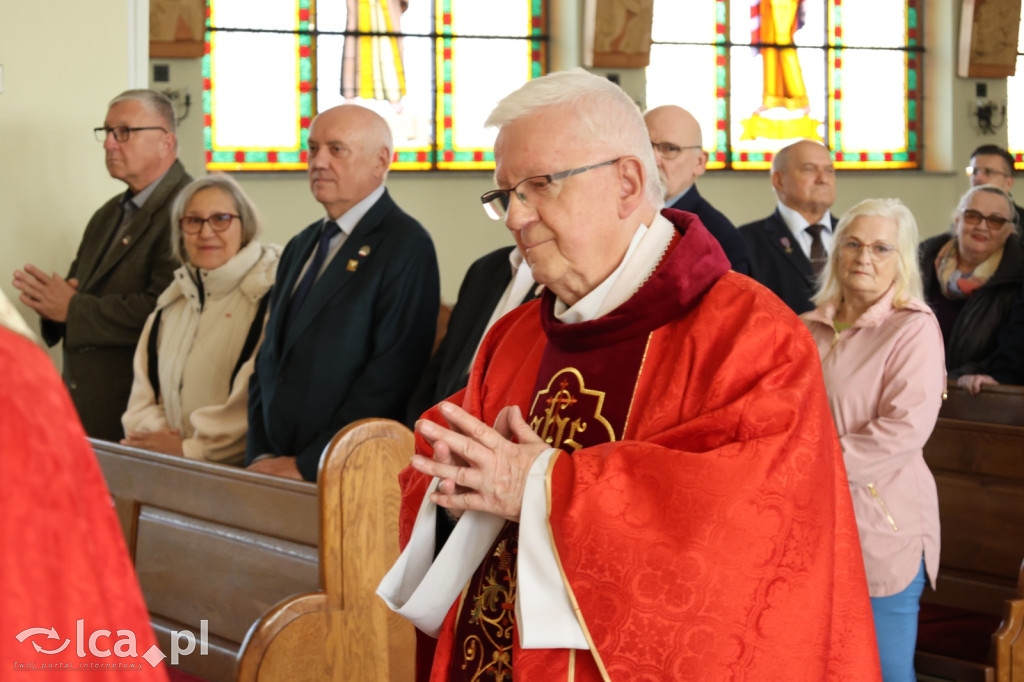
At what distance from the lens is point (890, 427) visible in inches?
137

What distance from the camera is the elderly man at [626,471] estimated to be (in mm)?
1868

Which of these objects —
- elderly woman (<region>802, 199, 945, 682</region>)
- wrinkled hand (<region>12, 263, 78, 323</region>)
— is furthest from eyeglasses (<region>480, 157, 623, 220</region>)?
wrinkled hand (<region>12, 263, 78, 323</region>)

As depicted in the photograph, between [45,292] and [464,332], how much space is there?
7.74 feet

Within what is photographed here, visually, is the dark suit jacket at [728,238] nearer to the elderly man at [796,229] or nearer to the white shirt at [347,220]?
the white shirt at [347,220]

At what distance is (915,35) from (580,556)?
35.3 feet

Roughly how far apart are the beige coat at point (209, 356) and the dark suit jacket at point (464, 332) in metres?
0.84

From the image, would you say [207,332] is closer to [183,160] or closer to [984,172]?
[984,172]

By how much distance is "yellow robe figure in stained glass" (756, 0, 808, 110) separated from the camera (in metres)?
11.1

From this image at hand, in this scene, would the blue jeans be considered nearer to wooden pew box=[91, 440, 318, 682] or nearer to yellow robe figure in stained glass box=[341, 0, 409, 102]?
wooden pew box=[91, 440, 318, 682]

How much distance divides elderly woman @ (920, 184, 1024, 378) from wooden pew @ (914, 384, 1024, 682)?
3.03ft

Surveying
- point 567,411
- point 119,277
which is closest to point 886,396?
point 567,411

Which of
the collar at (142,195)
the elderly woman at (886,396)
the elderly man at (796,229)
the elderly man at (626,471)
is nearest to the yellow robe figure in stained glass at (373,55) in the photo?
the elderly man at (796,229)

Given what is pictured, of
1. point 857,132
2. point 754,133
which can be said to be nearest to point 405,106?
point 754,133

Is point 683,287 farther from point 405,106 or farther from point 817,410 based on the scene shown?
point 405,106
